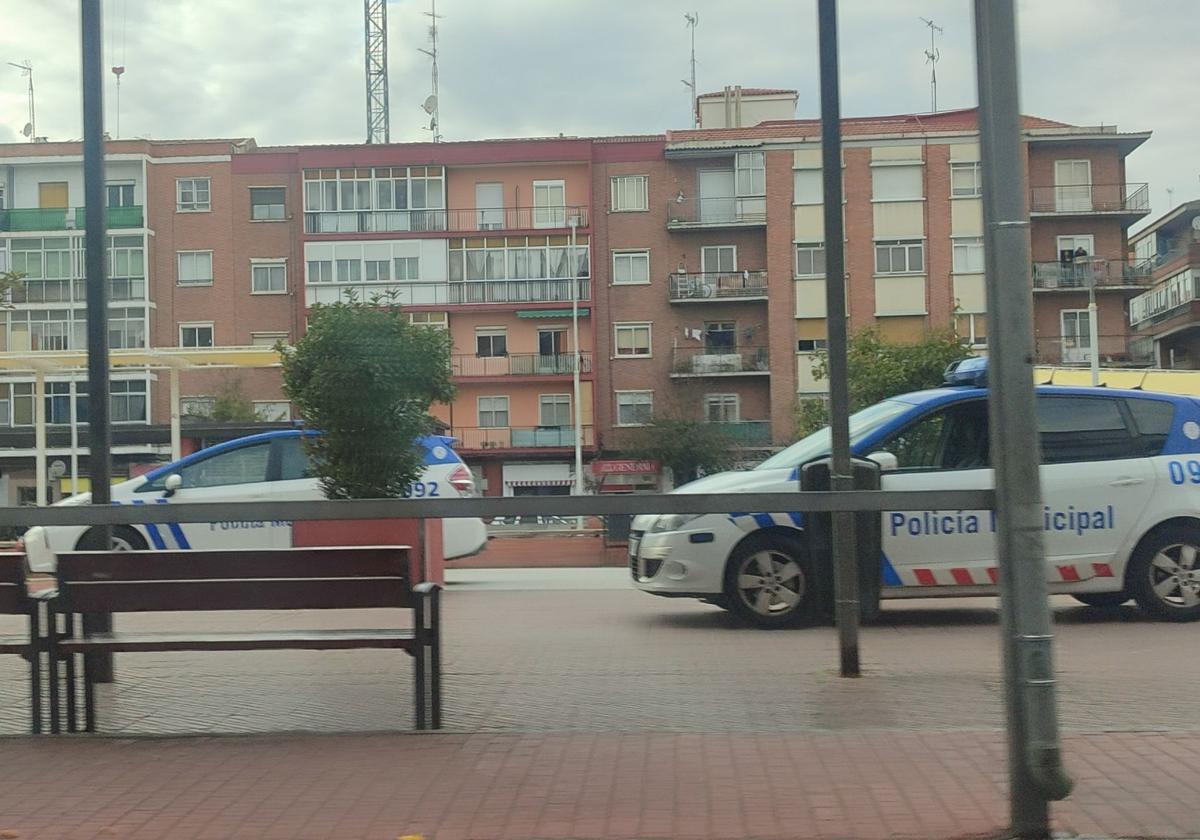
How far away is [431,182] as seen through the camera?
10.2m

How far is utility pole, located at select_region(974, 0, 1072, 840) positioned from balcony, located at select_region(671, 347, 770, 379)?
16.3 ft

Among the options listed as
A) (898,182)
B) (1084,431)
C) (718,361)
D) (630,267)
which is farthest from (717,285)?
(1084,431)

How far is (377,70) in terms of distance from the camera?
28.5ft

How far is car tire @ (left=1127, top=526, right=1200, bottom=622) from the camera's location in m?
9.58

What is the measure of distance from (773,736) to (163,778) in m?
2.57

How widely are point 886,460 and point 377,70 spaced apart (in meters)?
4.17

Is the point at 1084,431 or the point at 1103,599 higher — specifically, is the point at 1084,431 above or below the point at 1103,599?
above

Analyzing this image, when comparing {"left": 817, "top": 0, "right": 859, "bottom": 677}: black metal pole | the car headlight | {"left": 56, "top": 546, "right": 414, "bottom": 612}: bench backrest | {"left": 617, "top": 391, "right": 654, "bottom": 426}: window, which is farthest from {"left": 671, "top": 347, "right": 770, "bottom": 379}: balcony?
{"left": 56, "top": 546, "right": 414, "bottom": 612}: bench backrest

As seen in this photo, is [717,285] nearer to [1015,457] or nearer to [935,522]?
[935,522]

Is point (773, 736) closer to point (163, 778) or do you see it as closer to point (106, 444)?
point (163, 778)

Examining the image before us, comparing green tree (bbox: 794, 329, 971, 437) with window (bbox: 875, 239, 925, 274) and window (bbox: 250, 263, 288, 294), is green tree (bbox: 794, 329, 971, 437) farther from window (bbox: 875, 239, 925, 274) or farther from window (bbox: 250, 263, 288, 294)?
window (bbox: 250, 263, 288, 294)

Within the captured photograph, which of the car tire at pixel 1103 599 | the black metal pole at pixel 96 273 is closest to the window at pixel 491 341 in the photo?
the black metal pole at pixel 96 273

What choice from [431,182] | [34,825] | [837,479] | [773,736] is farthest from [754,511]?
[431,182]

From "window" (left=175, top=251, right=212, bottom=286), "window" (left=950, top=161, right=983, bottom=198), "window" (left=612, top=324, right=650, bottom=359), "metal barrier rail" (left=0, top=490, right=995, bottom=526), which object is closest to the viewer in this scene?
"metal barrier rail" (left=0, top=490, right=995, bottom=526)
